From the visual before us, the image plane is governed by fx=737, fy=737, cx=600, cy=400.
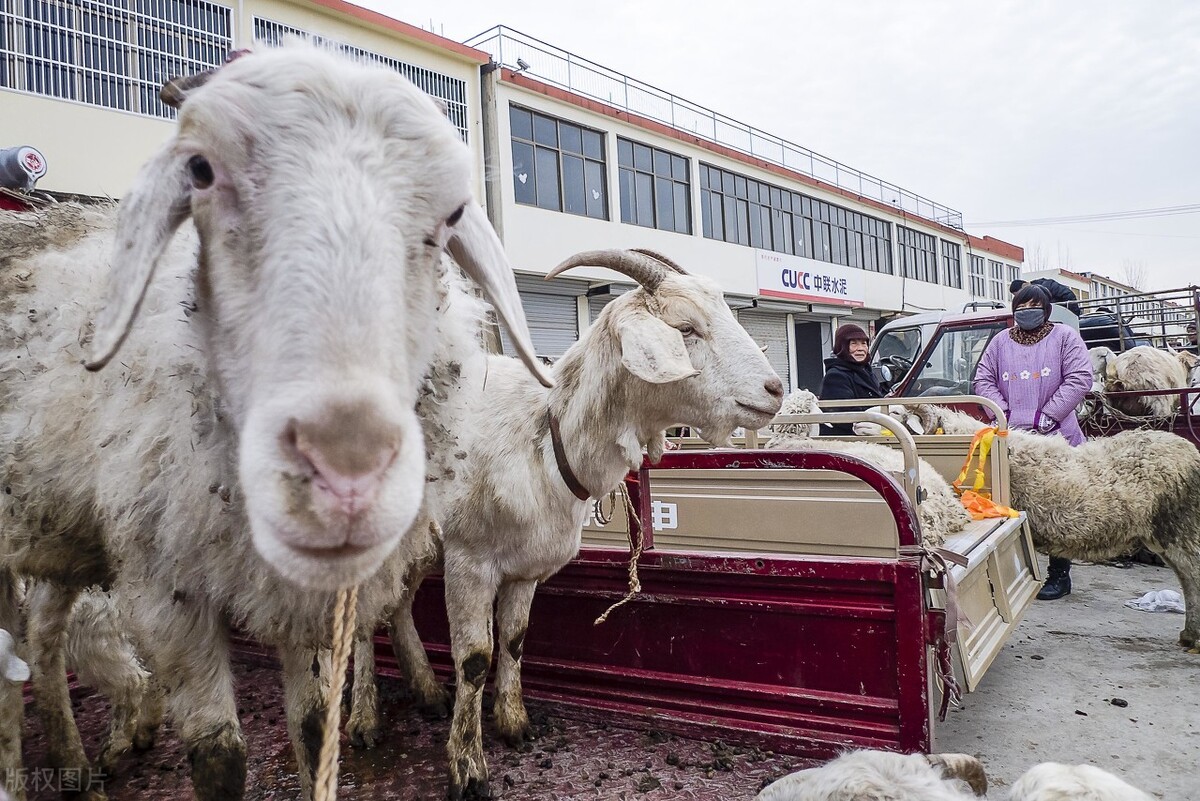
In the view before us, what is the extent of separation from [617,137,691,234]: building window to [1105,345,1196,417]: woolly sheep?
14.4 metres

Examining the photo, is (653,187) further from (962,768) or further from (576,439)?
(962,768)

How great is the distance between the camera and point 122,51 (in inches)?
456

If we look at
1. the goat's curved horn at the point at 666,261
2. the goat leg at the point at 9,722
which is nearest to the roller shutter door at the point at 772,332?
the goat's curved horn at the point at 666,261

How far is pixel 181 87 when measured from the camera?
158cm

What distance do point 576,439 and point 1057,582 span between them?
4724 millimetres

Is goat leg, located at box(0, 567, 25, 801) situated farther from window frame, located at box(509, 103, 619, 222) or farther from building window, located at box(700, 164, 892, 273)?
building window, located at box(700, 164, 892, 273)

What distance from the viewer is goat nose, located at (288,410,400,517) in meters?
1.11

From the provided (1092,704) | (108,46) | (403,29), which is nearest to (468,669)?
(1092,704)

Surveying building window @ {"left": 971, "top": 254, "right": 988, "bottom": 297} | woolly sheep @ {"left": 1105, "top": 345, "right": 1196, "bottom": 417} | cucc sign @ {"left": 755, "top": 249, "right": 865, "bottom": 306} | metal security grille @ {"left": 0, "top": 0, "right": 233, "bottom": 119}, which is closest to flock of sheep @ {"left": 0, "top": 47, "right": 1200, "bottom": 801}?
woolly sheep @ {"left": 1105, "top": 345, "right": 1196, "bottom": 417}

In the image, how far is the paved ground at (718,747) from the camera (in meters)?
2.74

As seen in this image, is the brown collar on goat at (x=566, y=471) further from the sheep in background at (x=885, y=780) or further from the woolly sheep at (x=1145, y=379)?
the woolly sheep at (x=1145, y=379)

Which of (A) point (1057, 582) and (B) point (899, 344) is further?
(B) point (899, 344)

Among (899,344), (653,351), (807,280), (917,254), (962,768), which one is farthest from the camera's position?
(917,254)

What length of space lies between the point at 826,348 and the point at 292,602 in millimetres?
27730
